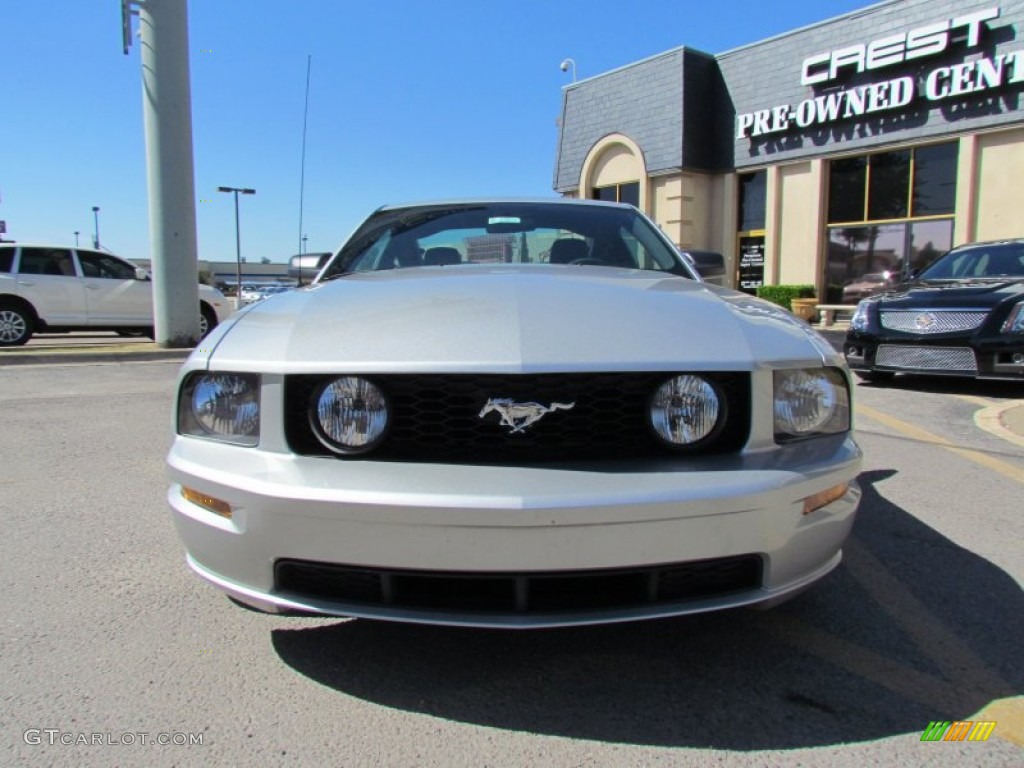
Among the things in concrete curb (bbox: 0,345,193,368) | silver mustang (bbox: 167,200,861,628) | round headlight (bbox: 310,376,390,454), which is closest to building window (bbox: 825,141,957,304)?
concrete curb (bbox: 0,345,193,368)

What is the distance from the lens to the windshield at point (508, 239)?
3.26m

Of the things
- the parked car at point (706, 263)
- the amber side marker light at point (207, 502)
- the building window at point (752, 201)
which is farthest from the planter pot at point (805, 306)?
the amber side marker light at point (207, 502)

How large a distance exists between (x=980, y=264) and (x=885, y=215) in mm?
Result: 8552

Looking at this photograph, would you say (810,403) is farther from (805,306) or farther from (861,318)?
(805,306)

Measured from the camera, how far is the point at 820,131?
51.7ft

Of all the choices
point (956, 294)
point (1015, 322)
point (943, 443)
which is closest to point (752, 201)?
point (956, 294)

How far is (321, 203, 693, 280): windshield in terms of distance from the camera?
3.26 m

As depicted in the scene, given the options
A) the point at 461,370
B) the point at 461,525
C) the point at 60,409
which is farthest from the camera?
the point at 60,409

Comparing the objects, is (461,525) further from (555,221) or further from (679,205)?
(679,205)

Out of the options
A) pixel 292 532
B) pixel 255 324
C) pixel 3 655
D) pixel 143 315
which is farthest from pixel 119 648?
pixel 143 315

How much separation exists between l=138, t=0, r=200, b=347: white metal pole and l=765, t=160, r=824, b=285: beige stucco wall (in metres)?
12.7

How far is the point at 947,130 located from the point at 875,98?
5.20 ft

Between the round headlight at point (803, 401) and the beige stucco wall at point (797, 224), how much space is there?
615 inches

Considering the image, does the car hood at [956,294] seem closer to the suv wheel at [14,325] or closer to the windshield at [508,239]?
the windshield at [508,239]
